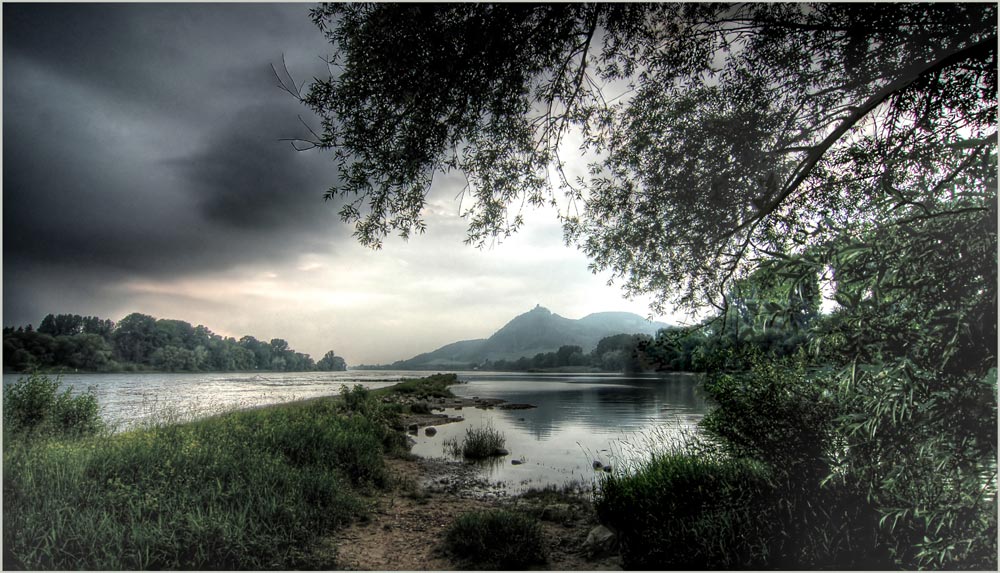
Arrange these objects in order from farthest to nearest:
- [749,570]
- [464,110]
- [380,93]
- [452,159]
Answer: [452,159], [464,110], [380,93], [749,570]

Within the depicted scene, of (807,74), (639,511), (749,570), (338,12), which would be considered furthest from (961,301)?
(338,12)

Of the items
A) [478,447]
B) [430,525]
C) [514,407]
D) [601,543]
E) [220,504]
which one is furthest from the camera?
[514,407]

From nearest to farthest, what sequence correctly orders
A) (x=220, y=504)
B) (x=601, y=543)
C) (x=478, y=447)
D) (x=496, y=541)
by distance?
(x=220, y=504)
(x=496, y=541)
(x=601, y=543)
(x=478, y=447)

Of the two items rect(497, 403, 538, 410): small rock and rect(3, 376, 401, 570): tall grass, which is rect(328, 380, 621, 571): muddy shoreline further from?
rect(497, 403, 538, 410): small rock

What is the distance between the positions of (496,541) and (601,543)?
53.7 inches

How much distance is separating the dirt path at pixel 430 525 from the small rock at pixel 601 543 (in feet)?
0.33

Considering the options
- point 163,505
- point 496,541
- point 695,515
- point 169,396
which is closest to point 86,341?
point 163,505

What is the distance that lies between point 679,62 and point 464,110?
2986 millimetres

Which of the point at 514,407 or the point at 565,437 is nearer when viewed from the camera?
the point at 565,437

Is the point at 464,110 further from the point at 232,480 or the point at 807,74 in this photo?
the point at 232,480

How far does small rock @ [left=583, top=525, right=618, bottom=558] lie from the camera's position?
17.1ft

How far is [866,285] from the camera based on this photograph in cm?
358

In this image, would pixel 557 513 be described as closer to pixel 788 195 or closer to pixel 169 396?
pixel 788 195

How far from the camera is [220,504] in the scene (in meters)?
4.79
